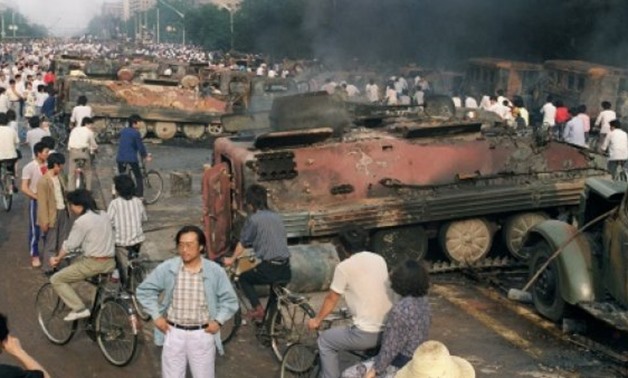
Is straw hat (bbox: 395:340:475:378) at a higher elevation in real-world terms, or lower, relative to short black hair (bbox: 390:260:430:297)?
lower

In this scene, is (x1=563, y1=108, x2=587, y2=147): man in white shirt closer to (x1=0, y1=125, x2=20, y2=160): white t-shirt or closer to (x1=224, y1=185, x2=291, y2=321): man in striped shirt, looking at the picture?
(x1=0, y1=125, x2=20, y2=160): white t-shirt

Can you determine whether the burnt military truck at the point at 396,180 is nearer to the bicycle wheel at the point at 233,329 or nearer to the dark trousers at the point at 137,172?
the bicycle wheel at the point at 233,329

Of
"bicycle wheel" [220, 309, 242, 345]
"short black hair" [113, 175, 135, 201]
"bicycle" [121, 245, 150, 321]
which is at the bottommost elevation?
"bicycle wheel" [220, 309, 242, 345]

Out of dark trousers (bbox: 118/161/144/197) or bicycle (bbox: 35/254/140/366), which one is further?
dark trousers (bbox: 118/161/144/197)

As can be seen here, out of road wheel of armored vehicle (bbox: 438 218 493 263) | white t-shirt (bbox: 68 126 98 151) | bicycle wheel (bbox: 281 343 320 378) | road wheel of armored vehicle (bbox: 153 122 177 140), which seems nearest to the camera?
bicycle wheel (bbox: 281 343 320 378)

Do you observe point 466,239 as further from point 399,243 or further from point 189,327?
point 189,327

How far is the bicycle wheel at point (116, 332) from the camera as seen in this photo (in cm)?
869

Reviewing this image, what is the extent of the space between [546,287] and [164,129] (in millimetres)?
18544

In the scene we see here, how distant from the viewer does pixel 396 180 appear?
483 inches

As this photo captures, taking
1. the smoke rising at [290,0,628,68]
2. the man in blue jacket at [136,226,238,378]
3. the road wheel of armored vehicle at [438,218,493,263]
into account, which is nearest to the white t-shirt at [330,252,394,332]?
the man in blue jacket at [136,226,238,378]

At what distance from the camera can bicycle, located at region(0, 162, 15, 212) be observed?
15.9 m

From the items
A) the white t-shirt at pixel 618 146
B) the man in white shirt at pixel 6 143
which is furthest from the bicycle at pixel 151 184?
the white t-shirt at pixel 618 146

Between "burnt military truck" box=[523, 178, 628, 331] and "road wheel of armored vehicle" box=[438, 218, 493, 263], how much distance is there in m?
1.79

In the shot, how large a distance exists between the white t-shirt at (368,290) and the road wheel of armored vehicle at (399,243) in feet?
17.5
